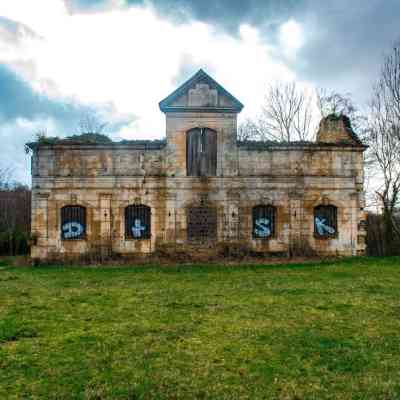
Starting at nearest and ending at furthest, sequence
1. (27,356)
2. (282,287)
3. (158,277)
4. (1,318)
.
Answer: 1. (27,356)
2. (1,318)
3. (282,287)
4. (158,277)

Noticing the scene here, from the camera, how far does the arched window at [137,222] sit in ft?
62.5

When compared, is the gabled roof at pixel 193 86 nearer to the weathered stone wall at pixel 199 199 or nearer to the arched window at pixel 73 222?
the weathered stone wall at pixel 199 199

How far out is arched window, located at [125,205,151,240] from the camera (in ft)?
62.5

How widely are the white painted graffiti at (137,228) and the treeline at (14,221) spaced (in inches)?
523

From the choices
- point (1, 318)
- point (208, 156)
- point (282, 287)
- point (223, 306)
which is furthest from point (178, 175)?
point (1, 318)

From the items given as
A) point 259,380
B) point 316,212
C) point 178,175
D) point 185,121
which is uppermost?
point 185,121

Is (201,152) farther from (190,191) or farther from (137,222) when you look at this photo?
(137,222)

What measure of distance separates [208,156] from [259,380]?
14.9 meters

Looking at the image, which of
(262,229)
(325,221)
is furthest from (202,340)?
(325,221)

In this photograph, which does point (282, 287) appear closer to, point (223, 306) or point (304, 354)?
point (223, 306)

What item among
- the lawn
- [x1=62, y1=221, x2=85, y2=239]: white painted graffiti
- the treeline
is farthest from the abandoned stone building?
the treeline

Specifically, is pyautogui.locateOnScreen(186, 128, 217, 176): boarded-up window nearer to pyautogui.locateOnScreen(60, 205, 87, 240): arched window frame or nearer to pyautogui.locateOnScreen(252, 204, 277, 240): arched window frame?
pyautogui.locateOnScreen(252, 204, 277, 240): arched window frame

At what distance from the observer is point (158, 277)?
14797 mm

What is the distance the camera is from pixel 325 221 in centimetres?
1964
